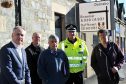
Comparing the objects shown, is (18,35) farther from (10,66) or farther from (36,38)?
(36,38)

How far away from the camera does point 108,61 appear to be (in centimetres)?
743

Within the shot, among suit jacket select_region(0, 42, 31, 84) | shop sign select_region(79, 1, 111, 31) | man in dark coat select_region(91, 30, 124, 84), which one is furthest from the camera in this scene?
shop sign select_region(79, 1, 111, 31)

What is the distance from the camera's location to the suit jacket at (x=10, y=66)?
565 centimetres

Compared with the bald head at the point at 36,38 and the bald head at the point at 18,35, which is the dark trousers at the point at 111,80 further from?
the bald head at the point at 18,35

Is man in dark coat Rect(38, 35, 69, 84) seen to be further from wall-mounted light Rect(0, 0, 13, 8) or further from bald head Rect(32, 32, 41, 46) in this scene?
wall-mounted light Rect(0, 0, 13, 8)

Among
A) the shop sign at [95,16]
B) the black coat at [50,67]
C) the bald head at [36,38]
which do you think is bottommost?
the black coat at [50,67]

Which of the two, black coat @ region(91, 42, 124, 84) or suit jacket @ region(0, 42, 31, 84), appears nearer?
suit jacket @ region(0, 42, 31, 84)

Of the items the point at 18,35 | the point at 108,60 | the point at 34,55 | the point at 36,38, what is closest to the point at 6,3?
the point at 36,38

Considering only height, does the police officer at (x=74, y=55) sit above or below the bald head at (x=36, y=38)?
below

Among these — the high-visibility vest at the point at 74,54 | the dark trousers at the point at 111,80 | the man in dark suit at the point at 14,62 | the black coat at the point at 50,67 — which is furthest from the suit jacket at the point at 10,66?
the dark trousers at the point at 111,80

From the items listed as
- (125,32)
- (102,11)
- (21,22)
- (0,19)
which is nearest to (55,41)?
(0,19)

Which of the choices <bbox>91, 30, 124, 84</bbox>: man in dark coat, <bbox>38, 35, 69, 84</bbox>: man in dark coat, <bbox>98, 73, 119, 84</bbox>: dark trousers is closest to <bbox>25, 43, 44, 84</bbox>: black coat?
<bbox>38, 35, 69, 84</bbox>: man in dark coat

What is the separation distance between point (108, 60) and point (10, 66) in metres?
2.41

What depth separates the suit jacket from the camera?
565 centimetres
